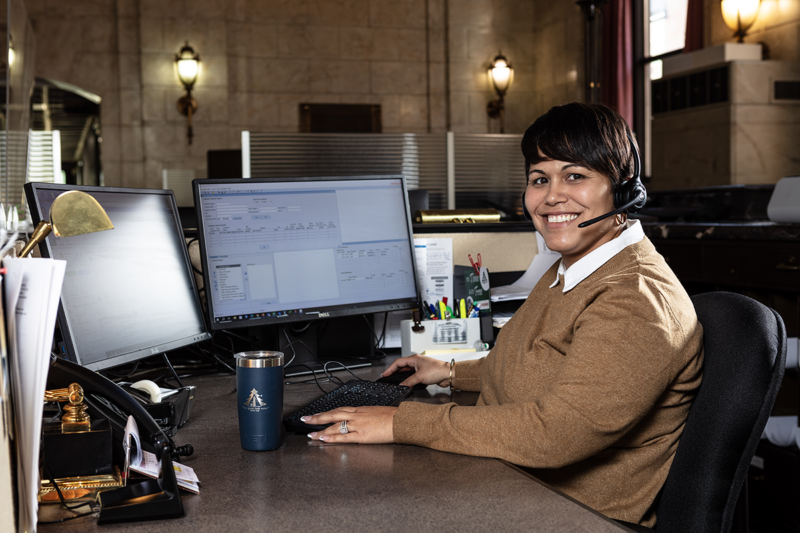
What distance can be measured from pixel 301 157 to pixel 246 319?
1.19 meters

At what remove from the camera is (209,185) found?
1.39m

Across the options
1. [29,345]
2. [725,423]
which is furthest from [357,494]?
[725,423]

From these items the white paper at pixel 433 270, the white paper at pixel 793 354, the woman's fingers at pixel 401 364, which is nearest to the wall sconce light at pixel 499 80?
the white paper at pixel 793 354

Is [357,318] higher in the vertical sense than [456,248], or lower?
lower

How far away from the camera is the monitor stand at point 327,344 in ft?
5.02

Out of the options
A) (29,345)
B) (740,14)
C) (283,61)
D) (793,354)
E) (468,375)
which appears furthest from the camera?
(283,61)

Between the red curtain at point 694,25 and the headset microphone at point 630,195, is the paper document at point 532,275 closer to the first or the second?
the headset microphone at point 630,195

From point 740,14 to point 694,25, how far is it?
49 cm

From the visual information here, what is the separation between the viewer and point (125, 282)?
1.21 m

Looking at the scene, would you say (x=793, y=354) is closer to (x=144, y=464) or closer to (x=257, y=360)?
(x=257, y=360)

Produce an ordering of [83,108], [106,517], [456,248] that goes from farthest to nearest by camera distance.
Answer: [83,108], [456,248], [106,517]

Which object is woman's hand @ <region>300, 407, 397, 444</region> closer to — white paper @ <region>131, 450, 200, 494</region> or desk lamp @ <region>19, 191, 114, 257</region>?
white paper @ <region>131, 450, 200, 494</region>

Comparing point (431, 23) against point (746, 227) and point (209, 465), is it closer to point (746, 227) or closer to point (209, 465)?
point (746, 227)

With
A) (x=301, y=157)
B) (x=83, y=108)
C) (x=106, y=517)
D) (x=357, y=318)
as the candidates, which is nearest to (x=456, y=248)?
(x=357, y=318)
